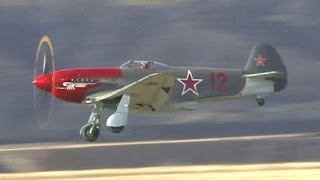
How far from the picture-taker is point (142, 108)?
2606 centimetres

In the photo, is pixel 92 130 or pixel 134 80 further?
pixel 134 80

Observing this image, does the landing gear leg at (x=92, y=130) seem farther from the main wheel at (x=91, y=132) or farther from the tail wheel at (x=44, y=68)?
the tail wheel at (x=44, y=68)

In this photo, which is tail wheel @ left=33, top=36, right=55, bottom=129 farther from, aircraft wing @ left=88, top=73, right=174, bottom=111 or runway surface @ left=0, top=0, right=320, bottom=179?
aircraft wing @ left=88, top=73, right=174, bottom=111

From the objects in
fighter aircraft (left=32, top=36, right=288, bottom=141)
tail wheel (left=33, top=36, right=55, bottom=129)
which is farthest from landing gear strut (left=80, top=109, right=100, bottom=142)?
tail wheel (left=33, top=36, right=55, bottom=129)

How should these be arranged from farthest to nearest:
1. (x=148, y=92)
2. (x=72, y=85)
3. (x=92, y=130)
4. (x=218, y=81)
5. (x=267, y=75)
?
(x=267, y=75), (x=218, y=81), (x=72, y=85), (x=92, y=130), (x=148, y=92)

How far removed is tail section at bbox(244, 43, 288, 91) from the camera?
1067 inches

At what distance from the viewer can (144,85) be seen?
2400 cm

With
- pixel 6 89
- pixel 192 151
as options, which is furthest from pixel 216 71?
pixel 6 89

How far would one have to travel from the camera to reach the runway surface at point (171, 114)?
19.1 m

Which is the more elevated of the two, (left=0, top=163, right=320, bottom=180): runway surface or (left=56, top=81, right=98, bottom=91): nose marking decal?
(left=56, top=81, right=98, bottom=91): nose marking decal

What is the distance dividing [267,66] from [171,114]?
33.1 ft

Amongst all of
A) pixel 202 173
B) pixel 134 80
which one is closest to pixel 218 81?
pixel 134 80

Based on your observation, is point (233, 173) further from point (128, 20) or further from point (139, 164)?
point (128, 20)

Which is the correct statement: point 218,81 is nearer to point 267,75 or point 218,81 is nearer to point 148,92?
point 267,75
